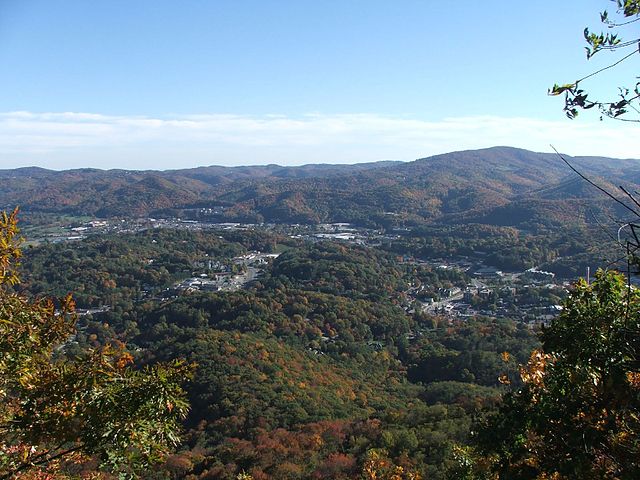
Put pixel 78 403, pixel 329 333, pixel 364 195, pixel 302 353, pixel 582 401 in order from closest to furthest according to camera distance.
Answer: pixel 78 403
pixel 582 401
pixel 302 353
pixel 329 333
pixel 364 195

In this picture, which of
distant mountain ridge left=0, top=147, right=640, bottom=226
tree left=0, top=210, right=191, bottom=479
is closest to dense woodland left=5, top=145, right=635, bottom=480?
tree left=0, top=210, right=191, bottom=479

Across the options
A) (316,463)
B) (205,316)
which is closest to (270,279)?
(205,316)

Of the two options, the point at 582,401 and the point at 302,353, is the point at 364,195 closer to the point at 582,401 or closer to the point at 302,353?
the point at 302,353

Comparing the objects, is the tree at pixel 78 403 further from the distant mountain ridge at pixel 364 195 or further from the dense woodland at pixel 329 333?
the distant mountain ridge at pixel 364 195

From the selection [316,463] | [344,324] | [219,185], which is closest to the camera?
[316,463]

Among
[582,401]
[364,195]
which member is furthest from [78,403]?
→ [364,195]

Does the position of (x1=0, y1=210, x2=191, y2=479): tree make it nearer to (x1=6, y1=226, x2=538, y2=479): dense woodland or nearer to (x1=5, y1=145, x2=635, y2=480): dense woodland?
(x1=5, y1=145, x2=635, y2=480): dense woodland

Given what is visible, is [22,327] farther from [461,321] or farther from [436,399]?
[461,321]
